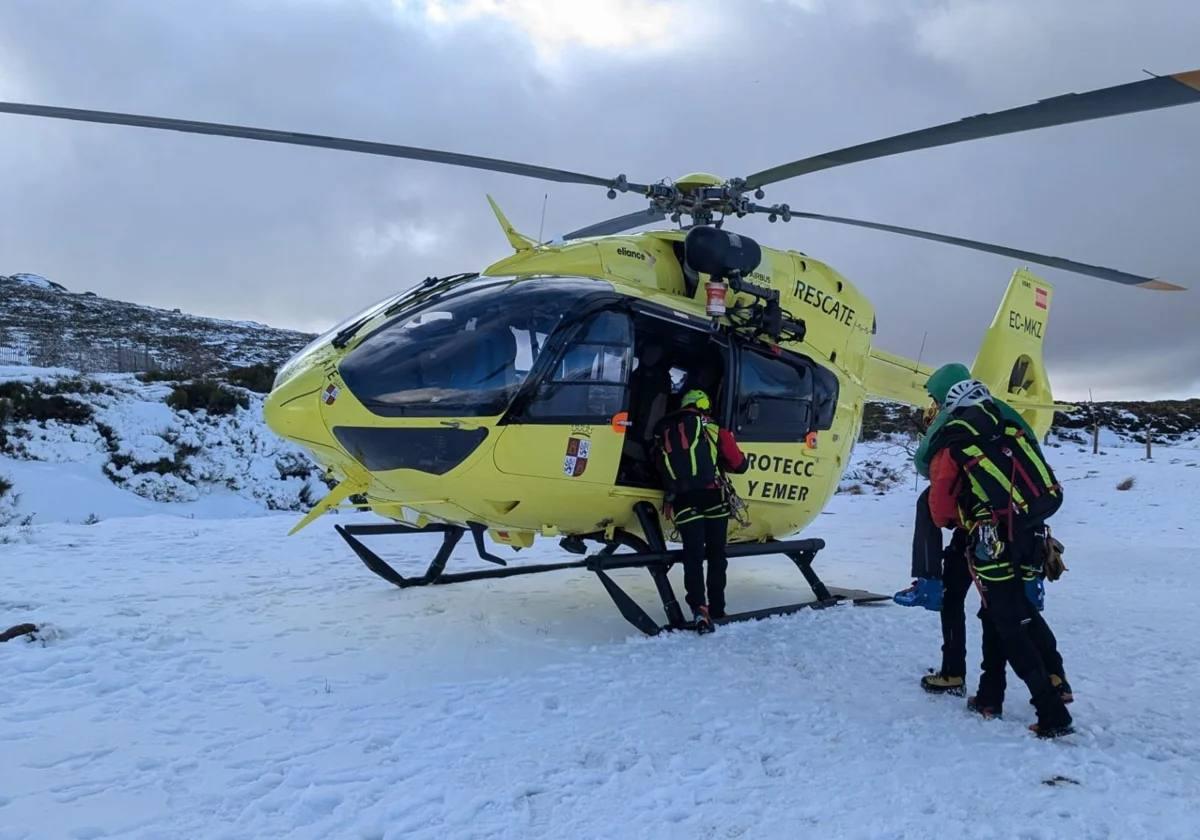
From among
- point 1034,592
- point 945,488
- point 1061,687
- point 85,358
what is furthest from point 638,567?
point 85,358

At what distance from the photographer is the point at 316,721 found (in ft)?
12.9

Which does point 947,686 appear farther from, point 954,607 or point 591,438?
point 591,438

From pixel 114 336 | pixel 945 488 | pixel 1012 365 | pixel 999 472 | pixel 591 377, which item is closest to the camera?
pixel 999 472

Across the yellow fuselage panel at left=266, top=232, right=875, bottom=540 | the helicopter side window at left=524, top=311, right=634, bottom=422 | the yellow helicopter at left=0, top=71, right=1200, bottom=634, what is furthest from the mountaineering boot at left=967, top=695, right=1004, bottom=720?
the helicopter side window at left=524, top=311, right=634, bottom=422

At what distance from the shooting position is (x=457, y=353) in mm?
5090

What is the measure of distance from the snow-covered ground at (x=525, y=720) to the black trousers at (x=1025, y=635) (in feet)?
0.83

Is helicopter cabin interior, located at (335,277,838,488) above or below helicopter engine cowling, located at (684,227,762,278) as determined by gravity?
below

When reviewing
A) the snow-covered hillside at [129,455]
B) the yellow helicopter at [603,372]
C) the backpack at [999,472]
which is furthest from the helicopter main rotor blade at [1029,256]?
the snow-covered hillside at [129,455]

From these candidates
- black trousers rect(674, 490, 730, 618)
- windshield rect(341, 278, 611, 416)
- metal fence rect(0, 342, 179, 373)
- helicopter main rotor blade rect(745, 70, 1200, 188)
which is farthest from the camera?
metal fence rect(0, 342, 179, 373)

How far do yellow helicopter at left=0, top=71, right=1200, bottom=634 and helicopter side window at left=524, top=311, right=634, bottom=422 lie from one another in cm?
1

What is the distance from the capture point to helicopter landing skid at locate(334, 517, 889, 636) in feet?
18.7

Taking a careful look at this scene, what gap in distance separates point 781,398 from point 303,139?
408 centimetres

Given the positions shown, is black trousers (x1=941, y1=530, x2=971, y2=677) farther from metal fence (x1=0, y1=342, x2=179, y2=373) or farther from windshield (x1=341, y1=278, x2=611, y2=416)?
metal fence (x1=0, y1=342, x2=179, y2=373)

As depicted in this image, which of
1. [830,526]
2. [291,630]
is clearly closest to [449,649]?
[291,630]
